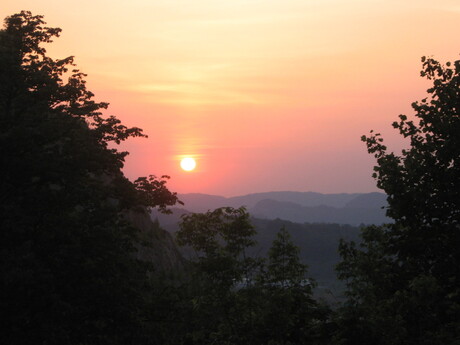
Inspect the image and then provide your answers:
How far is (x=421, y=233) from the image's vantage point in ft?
67.8

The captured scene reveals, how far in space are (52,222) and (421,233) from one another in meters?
13.8

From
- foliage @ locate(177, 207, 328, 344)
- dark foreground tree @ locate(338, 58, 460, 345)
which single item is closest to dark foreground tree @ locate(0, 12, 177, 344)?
foliage @ locate(177, 207, 328, 344)

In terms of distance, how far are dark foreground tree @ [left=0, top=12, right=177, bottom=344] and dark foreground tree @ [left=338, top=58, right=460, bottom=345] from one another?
33.2 feet

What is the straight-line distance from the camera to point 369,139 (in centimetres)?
2291

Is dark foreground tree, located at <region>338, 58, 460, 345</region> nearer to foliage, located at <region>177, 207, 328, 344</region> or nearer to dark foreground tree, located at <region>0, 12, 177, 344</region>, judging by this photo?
foliage, located at <region>177, 207, 328, 344</region>

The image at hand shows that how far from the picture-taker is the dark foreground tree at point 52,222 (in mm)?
21312

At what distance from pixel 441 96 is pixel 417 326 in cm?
862

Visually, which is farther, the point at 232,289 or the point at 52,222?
the point at 232,289

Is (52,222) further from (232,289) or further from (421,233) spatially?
(421,233)

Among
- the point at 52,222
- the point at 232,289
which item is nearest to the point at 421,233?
the point at 232,289

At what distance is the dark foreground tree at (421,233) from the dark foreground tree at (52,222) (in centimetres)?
1011

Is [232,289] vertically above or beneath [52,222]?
beneath

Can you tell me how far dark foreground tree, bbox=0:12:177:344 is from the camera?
2131 centimetres

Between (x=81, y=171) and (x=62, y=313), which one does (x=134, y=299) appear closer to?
(x=62, y=313)
